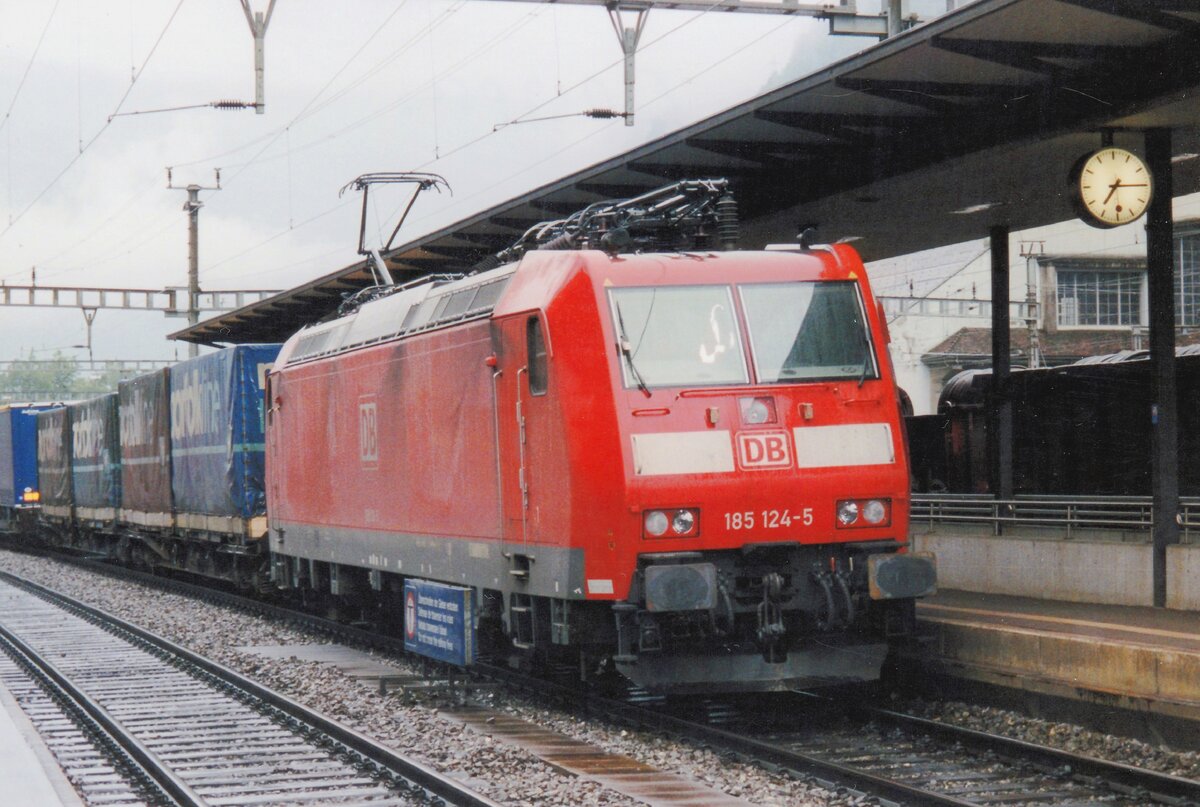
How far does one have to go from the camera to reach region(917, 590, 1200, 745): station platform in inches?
373

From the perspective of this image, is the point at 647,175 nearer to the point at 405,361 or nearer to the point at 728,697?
the point at 405,361

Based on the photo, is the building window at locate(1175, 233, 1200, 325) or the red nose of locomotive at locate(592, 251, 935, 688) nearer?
the red nose of locomotive at locate(592, 251, 935, 688)

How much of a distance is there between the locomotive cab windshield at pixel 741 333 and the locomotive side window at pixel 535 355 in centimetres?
58

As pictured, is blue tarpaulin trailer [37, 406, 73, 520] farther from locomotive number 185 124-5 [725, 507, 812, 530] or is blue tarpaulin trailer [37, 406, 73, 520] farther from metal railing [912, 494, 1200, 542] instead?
locomotive number 185 124-5 [725, 507, 812, 530]

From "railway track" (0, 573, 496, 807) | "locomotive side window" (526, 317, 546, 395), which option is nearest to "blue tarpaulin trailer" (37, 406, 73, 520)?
"railway track" (0, 573, 496, 807)

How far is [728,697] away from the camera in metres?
Result: 12.3

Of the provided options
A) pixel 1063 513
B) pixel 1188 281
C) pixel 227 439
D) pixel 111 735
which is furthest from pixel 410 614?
pixel 1188 281

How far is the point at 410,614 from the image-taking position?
523 inches

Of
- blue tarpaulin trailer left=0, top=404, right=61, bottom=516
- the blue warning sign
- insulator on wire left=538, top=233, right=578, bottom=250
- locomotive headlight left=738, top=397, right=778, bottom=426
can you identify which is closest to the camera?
locomotive headlight left=738, top=397, right=778, bottom=426

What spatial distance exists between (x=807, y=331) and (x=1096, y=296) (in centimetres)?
3910

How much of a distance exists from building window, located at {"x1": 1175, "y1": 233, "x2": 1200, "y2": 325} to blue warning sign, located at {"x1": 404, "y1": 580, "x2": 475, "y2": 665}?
3550 cm

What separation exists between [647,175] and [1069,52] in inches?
201

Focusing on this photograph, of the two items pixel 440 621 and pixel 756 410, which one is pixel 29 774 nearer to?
pixel 440 621

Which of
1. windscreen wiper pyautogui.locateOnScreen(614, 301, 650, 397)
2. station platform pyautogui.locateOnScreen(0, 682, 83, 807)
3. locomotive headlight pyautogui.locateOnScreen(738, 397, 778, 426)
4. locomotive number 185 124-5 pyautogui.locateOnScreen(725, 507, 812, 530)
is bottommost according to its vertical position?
station platform pyautogui.locateOnScreen(0, 682, 83, 807)
